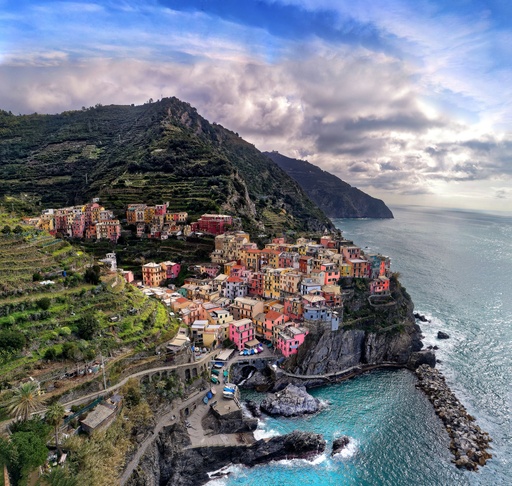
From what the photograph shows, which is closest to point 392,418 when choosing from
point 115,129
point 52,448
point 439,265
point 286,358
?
point 286,358

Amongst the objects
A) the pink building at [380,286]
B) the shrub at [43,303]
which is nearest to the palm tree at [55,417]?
the shrub at [43,303]

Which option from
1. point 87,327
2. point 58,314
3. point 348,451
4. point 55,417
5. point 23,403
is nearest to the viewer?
point 23,403

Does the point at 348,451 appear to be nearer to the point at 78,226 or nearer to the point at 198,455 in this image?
the point at 198,455

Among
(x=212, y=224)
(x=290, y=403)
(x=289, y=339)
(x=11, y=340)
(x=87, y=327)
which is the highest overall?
(x=212, y=224)

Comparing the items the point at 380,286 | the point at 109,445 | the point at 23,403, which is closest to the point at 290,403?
the point at 109,445

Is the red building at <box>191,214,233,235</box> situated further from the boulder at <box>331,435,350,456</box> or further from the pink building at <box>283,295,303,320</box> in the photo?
the boulder at <box>331,435,350,456</box>

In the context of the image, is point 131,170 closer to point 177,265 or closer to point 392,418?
point 177,265

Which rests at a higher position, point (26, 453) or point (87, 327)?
point (87, 327)
